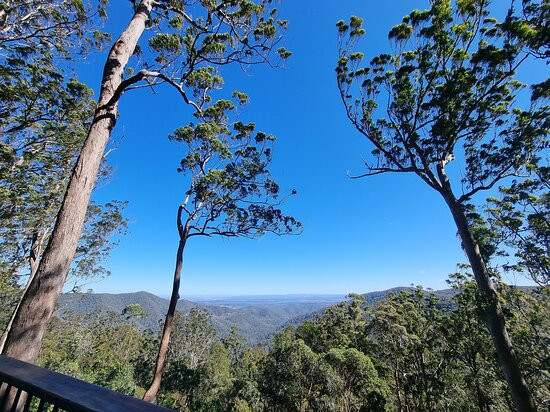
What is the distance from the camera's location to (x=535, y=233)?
32.7 feet

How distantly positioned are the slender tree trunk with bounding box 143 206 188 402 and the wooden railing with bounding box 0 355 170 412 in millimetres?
4713

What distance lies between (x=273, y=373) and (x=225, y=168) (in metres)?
10.3

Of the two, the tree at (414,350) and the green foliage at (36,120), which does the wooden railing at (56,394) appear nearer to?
the green foliage at (36,120)

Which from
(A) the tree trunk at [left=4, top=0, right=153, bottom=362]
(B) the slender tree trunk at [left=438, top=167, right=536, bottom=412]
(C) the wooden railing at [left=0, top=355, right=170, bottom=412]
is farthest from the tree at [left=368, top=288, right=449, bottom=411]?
(C) the wooden railing at [left=0, top=355, right=170, bottom=412]

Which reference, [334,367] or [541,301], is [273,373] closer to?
[334,367]

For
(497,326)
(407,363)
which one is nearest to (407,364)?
(407,363)

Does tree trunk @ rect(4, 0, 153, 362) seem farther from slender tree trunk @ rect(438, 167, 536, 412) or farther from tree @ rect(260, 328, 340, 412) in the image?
tree @ rect(260, 328, 340, 412)

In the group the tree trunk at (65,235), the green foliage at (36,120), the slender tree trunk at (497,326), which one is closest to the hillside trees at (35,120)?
the green foliage at (36,120)

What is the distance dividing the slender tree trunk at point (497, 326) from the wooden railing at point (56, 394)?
6.14 meters

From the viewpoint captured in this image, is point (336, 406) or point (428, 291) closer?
point (336, 406)

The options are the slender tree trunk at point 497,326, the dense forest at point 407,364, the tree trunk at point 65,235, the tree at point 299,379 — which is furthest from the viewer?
the tree at point 299,379

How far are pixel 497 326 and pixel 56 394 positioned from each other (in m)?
6.56

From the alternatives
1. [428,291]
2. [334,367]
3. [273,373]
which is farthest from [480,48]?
[273,373]

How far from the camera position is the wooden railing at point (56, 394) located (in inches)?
32.3
